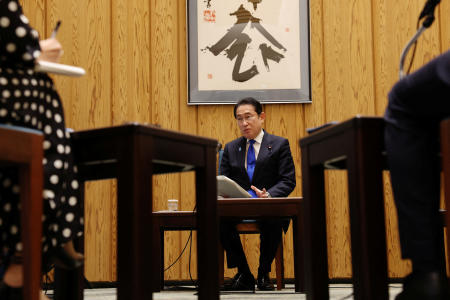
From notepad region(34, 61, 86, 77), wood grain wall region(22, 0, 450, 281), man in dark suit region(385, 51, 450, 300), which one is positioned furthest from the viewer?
wood grain wall region(22, 0, 450, 281)

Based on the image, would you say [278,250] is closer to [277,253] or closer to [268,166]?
[277,253]

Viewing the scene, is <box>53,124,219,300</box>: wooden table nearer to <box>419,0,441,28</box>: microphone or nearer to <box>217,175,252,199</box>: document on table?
<box>419,0,441,28</box>: microphone

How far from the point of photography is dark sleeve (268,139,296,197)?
12.6 ft

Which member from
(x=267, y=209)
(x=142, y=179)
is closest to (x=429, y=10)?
(x=142, y=179)

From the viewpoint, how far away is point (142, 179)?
62.4 inches

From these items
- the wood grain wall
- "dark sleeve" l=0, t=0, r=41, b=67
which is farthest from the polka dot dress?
the wood grain wall

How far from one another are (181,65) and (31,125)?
298 centimetres

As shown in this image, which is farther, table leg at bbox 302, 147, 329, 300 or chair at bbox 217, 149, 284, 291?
chair at bbox 217, 149, 284, 291

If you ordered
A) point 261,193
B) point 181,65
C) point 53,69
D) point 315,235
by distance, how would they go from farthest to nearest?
1. point 181,65
2. point 261,193
3. point 315,235
4. point 53,69

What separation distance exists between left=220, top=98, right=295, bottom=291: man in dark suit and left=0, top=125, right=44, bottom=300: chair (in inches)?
91.9

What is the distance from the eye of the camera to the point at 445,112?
53.7 inches

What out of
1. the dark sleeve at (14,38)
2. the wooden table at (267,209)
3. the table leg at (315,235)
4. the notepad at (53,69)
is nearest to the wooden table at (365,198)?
the table leg at (315,235)

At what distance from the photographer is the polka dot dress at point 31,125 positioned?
5.20 ft

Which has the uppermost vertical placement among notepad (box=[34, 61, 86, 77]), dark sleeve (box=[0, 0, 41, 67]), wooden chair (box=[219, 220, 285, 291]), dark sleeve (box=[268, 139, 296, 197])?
dark sleeve (box=[0, 0, 41, 67])
